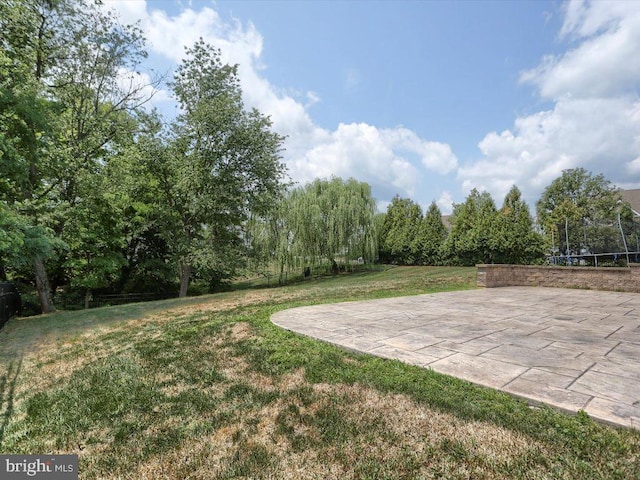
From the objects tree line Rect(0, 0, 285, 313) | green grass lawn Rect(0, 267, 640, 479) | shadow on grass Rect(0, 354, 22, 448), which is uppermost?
tree line Rect(0, 0, 285, 313)

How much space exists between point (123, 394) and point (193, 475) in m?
1.45

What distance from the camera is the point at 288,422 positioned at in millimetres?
2131

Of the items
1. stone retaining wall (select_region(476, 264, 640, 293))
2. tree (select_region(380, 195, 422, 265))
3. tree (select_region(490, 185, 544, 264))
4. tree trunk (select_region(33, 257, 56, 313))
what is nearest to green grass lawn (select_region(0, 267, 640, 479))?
tree trunk (select_region(33, 257, 56, 313))

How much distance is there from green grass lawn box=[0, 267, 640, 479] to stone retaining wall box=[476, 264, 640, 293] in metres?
8.53

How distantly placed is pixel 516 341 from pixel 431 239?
61.7 feet

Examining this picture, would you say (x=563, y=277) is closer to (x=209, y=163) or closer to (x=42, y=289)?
(x=209, y=163)

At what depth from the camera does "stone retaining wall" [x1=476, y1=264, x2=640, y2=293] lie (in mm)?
8914

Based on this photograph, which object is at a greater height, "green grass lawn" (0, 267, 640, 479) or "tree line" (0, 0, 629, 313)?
"tree line" (0, 0, 629, 313)

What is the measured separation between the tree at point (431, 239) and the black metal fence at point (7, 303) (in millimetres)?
20164

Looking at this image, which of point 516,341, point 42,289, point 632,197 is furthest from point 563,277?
point 632,197

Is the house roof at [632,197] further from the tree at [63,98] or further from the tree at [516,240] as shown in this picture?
the tree at [63,98]

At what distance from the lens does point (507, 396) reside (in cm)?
236

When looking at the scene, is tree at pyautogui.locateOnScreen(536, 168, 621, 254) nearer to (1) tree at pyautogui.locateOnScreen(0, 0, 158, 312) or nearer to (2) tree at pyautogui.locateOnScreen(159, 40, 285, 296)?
(2) tree at pyautogui.locateOnScreen(159, 40, 285, 296)

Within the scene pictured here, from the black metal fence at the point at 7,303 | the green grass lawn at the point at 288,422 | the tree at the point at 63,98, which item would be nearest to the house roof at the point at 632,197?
the green grass lawn at the point at 288,422
